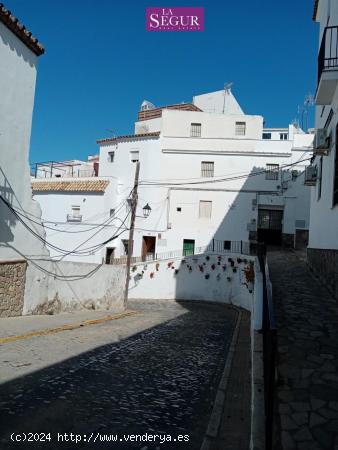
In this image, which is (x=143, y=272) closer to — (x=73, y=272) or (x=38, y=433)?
(x=73, y=272)

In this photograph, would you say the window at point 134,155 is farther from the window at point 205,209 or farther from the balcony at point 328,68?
the balcony at point 328,68

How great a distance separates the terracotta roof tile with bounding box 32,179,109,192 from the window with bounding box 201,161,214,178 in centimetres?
717

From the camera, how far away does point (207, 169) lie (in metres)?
26.9

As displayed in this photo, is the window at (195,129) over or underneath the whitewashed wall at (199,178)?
over

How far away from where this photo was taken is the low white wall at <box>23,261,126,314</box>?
12094 mm

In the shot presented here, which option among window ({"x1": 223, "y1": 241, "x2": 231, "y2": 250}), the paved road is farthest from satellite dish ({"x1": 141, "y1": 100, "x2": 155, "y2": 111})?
the paved road

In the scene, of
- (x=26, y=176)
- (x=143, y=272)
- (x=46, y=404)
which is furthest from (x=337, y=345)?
(x=143, y=272)

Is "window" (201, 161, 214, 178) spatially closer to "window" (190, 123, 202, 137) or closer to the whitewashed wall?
Answer: the whitewashed wall

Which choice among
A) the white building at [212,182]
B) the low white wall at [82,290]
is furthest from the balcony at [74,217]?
the low white wall at [82,290]

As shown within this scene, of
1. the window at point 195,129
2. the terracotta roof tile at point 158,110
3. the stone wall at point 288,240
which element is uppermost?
the terracotta roof tile at point 158,110

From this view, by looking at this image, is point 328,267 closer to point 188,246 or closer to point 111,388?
point 111,388

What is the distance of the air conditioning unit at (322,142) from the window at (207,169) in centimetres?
1647

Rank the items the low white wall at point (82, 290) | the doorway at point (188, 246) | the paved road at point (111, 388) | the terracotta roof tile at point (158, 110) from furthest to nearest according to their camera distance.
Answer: the terracotta roof tile at point (158, 110) → the doorway at point (188, 246) → the low white wall at point (82, 290) → the paved road at point (111, 388)

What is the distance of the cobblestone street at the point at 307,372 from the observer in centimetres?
319
